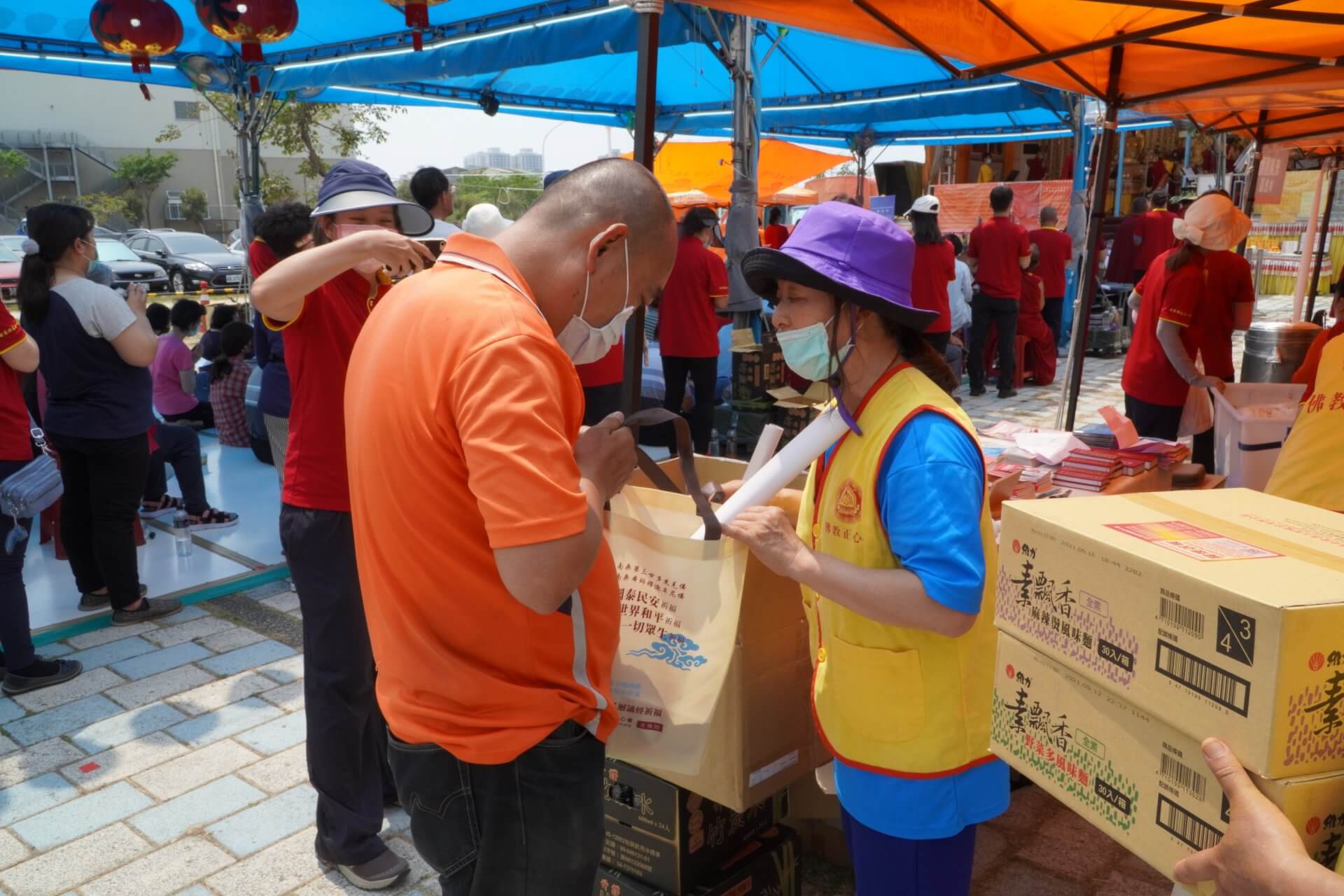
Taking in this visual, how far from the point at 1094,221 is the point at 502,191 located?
72.0ft

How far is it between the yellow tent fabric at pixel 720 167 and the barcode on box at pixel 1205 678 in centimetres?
1381

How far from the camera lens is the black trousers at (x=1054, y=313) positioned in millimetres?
11055

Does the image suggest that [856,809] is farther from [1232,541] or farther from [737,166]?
[737,166]

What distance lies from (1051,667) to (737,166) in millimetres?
5770

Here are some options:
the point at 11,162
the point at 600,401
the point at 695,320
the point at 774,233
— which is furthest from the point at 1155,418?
the point at 11,162

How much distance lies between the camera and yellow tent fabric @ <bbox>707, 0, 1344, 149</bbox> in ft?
10.3

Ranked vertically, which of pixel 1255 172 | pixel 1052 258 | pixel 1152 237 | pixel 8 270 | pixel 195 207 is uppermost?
pixel 195 207

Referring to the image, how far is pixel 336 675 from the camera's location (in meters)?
2.59

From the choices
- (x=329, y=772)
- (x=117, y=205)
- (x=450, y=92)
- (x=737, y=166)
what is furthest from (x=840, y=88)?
(x=117, y=205)

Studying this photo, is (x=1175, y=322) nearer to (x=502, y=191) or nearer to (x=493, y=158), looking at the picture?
(x=502, y=191)

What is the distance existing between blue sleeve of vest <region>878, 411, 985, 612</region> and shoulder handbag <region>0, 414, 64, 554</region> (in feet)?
11.7

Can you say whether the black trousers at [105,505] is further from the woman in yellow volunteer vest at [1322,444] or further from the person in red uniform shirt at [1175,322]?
the person in red uniform shirt at [1175,322]

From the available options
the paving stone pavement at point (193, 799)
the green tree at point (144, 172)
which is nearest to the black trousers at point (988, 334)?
the paving stone pavement at point (193, 799)

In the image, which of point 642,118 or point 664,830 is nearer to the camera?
point 664,830
